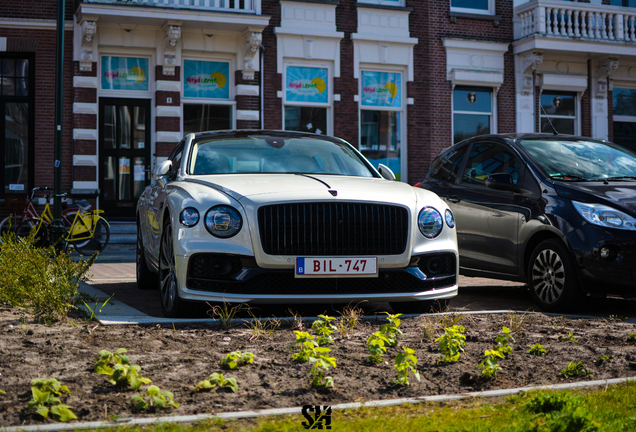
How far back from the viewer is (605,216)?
638 centimetres

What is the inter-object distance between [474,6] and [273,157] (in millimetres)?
16104

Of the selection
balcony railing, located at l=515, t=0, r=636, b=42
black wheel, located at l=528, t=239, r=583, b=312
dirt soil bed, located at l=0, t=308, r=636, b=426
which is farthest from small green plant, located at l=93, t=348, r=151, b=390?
balcony railing, located at l=515, t=0, r=636, b=42

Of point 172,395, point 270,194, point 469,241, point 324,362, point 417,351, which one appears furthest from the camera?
point 469,241

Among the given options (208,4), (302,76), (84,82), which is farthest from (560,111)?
(84,82)

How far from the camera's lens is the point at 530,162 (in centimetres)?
730

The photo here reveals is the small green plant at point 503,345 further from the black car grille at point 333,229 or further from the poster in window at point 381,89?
the poster in window at point 381,89

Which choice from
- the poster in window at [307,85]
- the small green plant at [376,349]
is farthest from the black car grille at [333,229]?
the poster in window at [307,85]

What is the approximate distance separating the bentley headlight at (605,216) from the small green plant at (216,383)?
161 inches

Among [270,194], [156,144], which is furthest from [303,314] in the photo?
[156,144]

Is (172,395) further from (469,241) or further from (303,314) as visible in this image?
(469,241)

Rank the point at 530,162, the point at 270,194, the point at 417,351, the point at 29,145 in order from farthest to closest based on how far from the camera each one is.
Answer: the point at 29,145 < the point at 530,162 < the point at 270,194 < the point at 417,351

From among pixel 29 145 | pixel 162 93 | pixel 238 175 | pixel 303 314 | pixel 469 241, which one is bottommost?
pixel 303 314

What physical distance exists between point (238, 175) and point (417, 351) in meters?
2.64

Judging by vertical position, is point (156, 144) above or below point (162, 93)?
below
